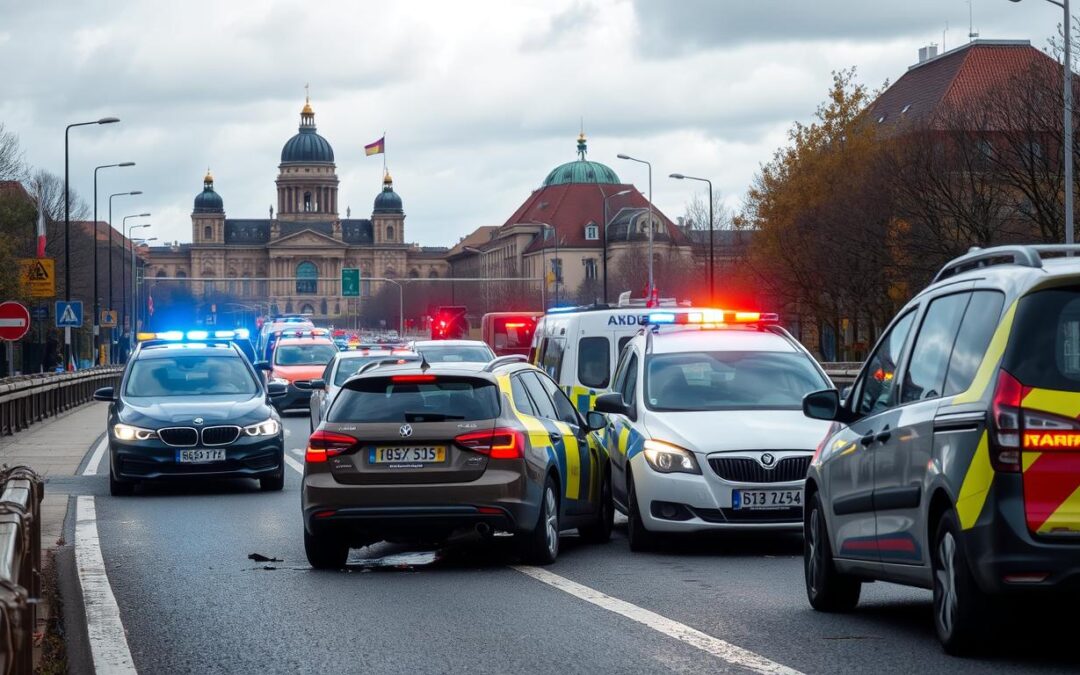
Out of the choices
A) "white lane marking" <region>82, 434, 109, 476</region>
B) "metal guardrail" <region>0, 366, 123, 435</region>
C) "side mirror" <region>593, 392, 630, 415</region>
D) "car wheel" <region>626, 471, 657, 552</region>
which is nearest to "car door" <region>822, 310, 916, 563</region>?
"car wheel" <region>626, 471, 657, 552</region>

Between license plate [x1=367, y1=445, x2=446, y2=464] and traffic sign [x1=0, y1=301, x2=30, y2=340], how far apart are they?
71.5 ft

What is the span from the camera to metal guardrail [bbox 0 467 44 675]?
4633mm

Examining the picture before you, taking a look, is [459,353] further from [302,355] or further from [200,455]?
[200,455]

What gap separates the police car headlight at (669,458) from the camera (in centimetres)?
1332

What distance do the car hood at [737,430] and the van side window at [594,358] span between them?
20.9 ft

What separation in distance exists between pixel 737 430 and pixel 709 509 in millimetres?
713

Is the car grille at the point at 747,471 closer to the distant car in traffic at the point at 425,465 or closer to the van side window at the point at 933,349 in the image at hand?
the distant car in traffic at the point at 425,465

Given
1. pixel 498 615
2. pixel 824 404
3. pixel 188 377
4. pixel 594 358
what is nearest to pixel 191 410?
pixel 188 377

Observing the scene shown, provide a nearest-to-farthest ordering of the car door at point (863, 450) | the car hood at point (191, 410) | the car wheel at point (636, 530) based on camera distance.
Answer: the car door at point (863, 450), the car wheel at point (636, 530), the car hood at point (191, 410)

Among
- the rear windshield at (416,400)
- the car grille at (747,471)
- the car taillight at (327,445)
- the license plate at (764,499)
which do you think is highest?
the rear windshield at (416,400)

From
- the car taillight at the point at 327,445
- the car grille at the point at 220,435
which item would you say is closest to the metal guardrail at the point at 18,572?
the car taillight at the point at 327,445

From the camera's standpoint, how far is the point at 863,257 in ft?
187

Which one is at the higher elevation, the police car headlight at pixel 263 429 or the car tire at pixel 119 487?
the police car headlight at pixel 263 429

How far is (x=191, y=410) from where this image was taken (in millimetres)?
19859
